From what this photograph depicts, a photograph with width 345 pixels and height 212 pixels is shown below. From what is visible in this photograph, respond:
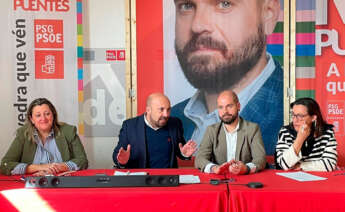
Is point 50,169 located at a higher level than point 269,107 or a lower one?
lower

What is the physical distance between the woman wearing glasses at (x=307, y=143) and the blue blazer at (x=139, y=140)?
2.82 ft

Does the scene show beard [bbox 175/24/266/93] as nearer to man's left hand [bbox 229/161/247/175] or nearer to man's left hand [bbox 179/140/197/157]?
man's left hand [bbox 179/140/197/157]

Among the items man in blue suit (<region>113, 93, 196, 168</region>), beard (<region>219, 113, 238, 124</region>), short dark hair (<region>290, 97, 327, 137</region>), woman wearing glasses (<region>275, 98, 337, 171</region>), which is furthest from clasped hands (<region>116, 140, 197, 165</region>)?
short dark hair (<region>290, 97, 327, 137</region>)

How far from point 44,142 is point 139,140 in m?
0.76

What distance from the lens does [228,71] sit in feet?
13.3

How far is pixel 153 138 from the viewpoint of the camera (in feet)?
10.2

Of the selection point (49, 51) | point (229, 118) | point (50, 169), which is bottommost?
point (50, 169)

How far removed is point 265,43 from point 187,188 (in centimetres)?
255

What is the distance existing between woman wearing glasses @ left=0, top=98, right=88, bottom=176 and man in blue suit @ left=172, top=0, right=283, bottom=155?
1.48 metres

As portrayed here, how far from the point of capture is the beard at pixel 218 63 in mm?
4016

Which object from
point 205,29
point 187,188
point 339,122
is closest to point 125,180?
point 187,188

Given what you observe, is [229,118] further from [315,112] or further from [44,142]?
[44,142]

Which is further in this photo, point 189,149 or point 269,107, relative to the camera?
point 269,107

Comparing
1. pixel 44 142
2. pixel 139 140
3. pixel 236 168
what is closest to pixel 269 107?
pixel 139 140
